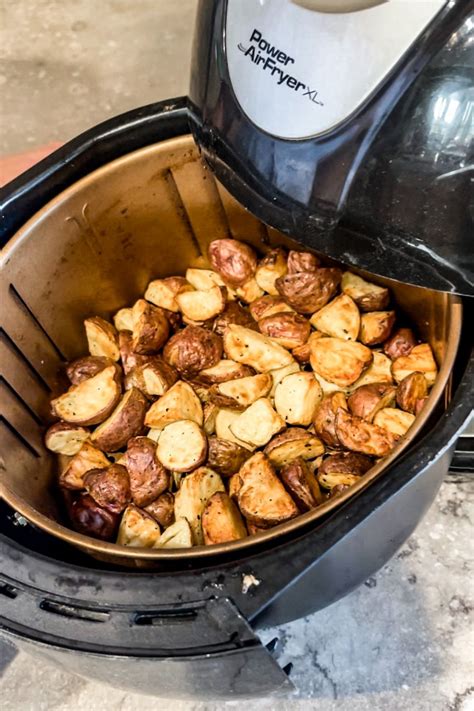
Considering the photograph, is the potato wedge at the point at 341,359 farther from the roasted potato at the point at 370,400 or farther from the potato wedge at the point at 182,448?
the potato wedge at the point at 182,448

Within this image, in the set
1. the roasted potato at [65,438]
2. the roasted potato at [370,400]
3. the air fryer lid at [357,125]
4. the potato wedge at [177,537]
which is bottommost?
the roasted potato at [370,400]

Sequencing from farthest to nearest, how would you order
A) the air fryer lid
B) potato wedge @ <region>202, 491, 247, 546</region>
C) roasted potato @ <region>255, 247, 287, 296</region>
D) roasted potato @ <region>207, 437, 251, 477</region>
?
1. roasted potato @ <region>255, 247, 287, 296</region>
2. roasted potato @ <region>207, 437, 251, 477</region>
3. potato wedge @ <region>202, 491, 247, 546</region>
4. the air fryer lid

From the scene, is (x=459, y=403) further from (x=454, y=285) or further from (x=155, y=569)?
(x=155, y=569)

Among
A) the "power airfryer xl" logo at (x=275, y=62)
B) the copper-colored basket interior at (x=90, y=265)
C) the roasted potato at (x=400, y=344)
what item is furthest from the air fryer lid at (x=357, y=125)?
the roasted potato at (x=400, y=344)

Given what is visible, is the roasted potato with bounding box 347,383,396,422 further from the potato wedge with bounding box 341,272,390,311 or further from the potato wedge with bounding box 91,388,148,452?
the potato wedge with bounding box 91,388,148,452

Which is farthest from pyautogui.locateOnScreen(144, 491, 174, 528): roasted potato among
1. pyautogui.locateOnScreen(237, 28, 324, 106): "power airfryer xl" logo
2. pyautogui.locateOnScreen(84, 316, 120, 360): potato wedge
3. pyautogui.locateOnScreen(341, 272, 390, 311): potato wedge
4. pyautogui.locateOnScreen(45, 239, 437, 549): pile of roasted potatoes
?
pyautogui.locateOnScreen(237, 28, 324, 106): "power airfryer xl" logo

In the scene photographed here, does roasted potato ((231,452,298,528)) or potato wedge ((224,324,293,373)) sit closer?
roasted potato ((231,452,298,528))

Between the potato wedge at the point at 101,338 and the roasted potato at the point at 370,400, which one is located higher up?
the potato wedge at the point at 101,338
